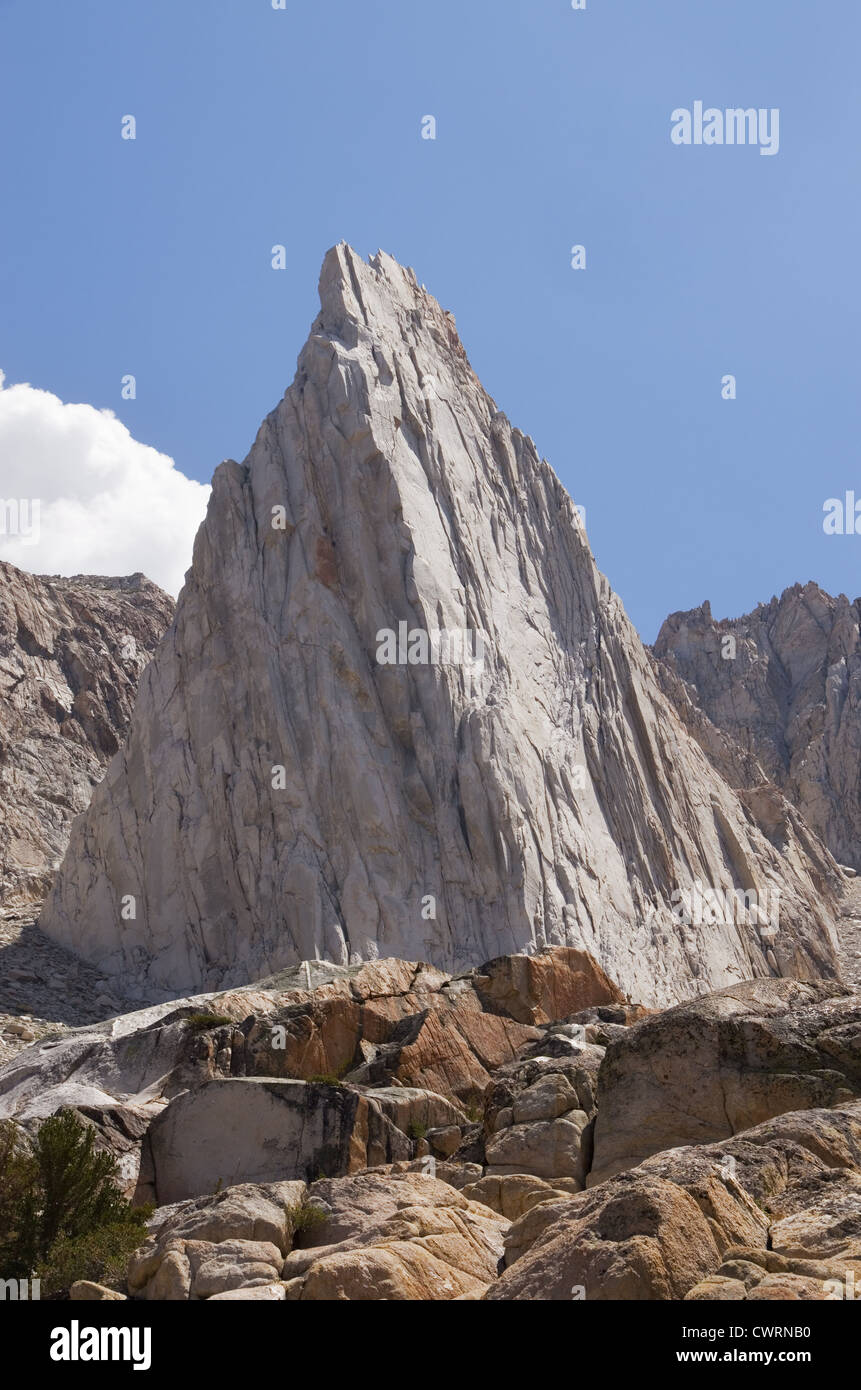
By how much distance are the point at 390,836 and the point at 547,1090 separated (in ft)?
100

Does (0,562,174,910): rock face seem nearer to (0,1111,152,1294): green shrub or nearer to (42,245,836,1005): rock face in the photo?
(42,245,836,1005): rock face

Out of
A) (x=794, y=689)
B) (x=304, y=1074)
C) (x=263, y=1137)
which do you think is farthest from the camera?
(x=794, y=689)

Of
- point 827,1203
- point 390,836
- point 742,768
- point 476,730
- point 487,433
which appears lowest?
point 827,1203

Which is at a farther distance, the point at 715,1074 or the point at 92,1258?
the point at 715,1074

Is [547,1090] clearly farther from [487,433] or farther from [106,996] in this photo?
[487,433]

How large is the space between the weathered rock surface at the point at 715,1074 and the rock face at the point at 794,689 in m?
85.5

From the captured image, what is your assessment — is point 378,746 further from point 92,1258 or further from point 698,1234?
point 698,1234

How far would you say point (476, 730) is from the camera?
49562 mm

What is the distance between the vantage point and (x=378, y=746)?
50.1m

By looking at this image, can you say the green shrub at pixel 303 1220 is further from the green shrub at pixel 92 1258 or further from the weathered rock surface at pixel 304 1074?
→ the weathered rock surface at pixel 304 1074

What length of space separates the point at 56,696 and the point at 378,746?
45429mm

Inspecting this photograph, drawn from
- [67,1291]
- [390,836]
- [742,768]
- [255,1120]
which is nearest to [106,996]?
[390,836]

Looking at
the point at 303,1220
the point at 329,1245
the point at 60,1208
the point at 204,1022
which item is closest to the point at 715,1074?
the point at 303,1220

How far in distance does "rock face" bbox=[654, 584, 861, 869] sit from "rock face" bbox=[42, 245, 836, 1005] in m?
45.3
